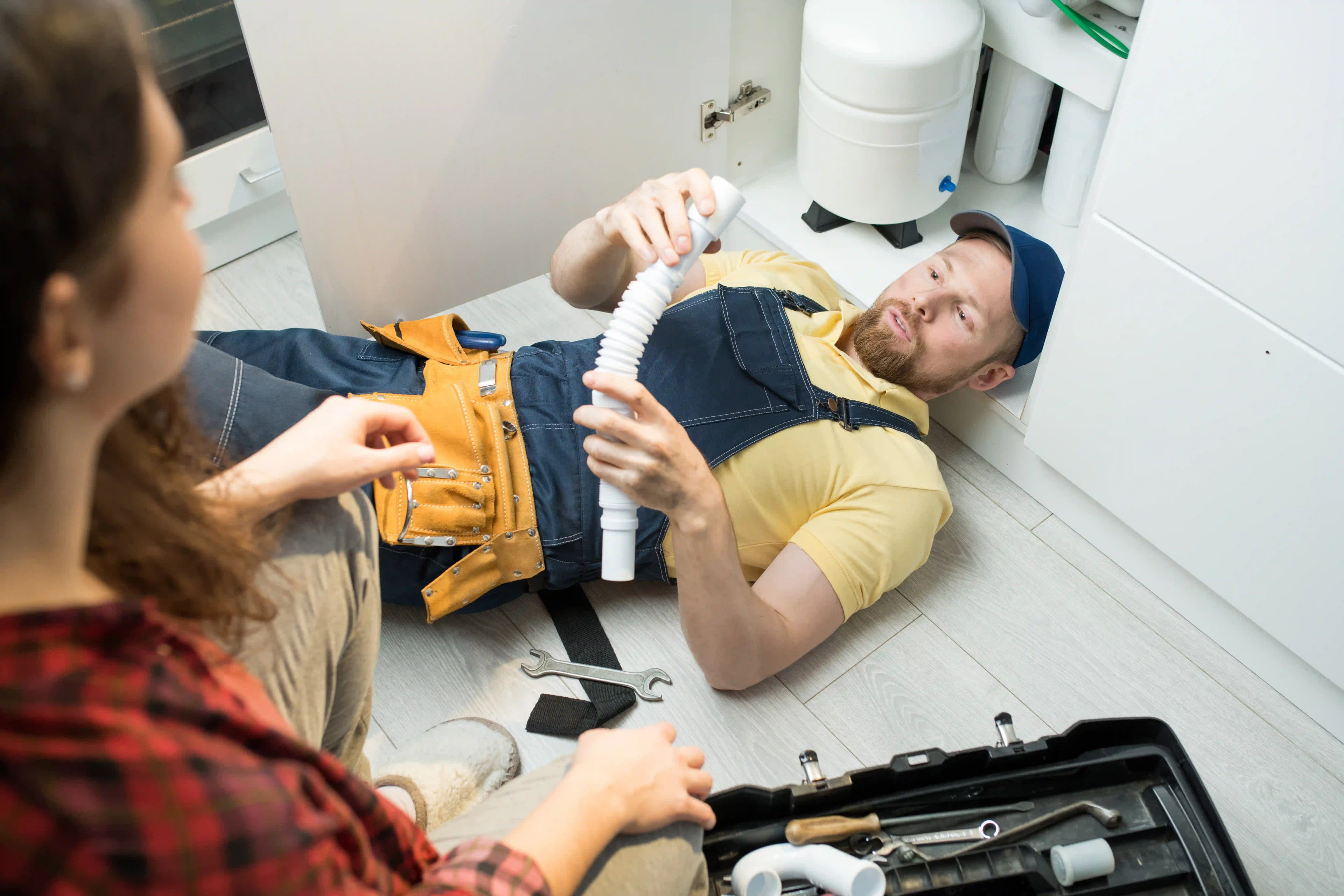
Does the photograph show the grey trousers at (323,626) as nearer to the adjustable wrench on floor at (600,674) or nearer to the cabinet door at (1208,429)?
the adjustable wrench on floor at (600,674)

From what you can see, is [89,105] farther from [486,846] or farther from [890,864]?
[890,864]

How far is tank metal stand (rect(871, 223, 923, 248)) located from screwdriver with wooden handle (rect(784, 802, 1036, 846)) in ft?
3.03

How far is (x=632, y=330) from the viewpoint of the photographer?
0.99 metres

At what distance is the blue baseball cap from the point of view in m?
1.26

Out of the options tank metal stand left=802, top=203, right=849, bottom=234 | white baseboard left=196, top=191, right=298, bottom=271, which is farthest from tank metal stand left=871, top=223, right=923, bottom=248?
white baseboard left=196, top=191, right=298, bottom=271

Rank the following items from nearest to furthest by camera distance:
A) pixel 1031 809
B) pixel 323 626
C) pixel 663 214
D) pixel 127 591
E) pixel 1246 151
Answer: pixel 127 591 → pixel 323 626 → pixel 1246 151 → pixel 1031 809 → pixel 663 214

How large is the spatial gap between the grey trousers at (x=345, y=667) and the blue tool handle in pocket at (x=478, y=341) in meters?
0.50

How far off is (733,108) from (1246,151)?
89 cm

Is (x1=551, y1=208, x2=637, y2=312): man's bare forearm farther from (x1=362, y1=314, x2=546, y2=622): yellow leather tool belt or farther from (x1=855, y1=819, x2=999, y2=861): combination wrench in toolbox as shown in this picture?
(x1=855, y1=819, x2=999, y2=861): combination wrench in toolbox

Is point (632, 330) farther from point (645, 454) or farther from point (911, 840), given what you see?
point (911, 840)

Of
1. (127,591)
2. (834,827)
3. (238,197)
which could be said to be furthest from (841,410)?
(238,197)

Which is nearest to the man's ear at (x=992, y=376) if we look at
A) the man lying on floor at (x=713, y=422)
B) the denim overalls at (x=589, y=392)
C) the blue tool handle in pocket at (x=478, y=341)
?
the man lying on floor at (x=713, y=422)

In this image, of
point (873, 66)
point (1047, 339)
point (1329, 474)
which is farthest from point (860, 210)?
point (1329, 474)

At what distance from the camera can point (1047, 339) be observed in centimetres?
122
